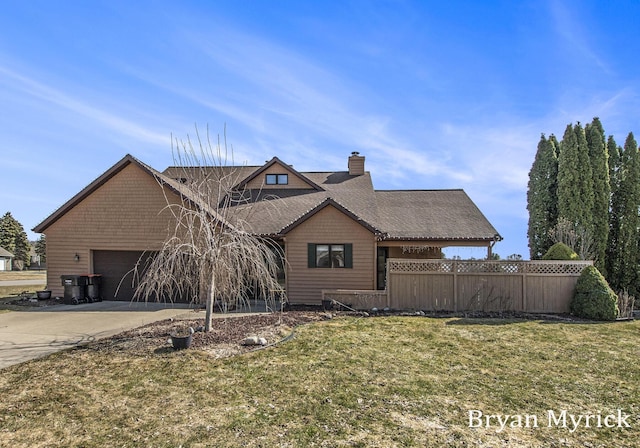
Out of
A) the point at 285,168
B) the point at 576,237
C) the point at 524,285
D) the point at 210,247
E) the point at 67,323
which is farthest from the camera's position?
the point at 285,168

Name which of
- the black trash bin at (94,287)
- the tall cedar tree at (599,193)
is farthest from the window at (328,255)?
the tall cedar tree at (599,193)

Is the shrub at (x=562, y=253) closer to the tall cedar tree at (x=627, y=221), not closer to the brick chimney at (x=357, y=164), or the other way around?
the tall cedar tree at (x=627, y=221)

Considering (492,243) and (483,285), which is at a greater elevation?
(492,243)

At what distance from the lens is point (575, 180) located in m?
16.4

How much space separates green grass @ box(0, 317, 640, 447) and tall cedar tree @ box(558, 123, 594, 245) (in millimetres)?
9975

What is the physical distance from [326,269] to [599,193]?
43.6 ft

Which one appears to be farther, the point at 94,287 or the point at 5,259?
the point at 5,259

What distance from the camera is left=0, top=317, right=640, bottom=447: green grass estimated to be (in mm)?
3996

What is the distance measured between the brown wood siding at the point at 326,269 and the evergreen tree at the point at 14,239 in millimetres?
60679

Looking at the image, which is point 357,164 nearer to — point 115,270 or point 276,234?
point 276,234

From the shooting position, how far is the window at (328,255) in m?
13.3

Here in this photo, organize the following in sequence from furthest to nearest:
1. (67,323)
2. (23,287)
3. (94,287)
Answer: (23,287), (94,287), (67,323)

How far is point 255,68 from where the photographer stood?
11234mm

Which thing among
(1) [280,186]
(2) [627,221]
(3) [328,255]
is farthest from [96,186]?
(2) [627,221]
